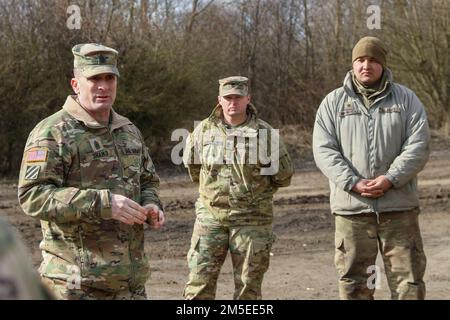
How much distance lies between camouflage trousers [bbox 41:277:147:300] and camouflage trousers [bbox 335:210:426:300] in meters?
2.08

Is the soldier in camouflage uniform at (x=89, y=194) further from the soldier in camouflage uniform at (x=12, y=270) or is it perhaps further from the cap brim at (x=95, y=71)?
the soldier in camouflage uniform at (x=12, y=270)

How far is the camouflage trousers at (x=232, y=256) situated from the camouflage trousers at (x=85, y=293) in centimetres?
192

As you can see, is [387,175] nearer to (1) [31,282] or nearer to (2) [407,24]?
(1) [31,282]

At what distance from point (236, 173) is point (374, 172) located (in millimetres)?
1035

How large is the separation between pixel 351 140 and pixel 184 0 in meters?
19.5

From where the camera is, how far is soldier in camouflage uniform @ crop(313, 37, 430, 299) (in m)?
5.58

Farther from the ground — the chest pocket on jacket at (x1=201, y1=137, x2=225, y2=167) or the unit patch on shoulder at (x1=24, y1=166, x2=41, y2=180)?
the chest pocket on jacket at (x1=201, y1=137, x2=225, y2=167)

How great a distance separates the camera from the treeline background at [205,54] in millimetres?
15523

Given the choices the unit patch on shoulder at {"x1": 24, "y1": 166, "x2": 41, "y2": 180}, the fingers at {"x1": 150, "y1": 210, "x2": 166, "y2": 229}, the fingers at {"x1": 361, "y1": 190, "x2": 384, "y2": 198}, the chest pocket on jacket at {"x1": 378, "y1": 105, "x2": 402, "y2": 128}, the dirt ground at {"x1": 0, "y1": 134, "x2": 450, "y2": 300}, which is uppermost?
the chest pocket on jacket at {"x1": 378, "y1": 105, "x2": 402, "y2": 128}

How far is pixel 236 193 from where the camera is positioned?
19.6 ft

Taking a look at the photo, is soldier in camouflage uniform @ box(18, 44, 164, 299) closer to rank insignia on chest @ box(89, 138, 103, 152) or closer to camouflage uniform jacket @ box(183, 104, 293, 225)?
rank insignia on chest @ box(89, 138, 103, 152)

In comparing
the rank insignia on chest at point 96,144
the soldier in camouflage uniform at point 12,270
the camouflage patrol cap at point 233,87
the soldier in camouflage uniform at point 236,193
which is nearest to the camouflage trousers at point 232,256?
the soldier in camouflage uniform at point 236,193

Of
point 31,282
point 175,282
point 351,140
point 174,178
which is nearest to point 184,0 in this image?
point 174,178

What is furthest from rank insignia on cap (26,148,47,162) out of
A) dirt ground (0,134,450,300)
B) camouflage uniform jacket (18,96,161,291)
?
dirt ground (0,134,450,300)
